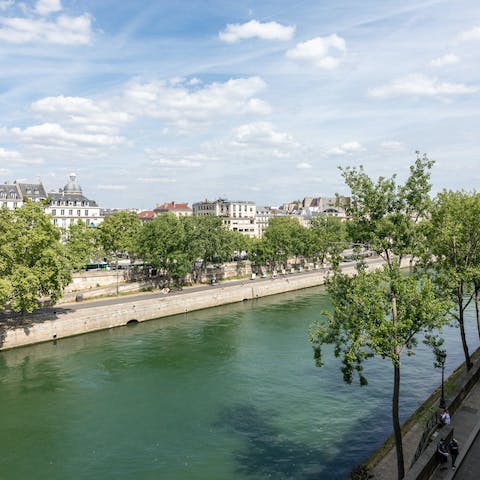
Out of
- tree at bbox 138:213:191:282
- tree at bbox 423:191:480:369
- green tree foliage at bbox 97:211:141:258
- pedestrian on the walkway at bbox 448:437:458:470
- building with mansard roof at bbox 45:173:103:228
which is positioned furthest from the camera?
building with mansard roof at bbox 45:173:103:228

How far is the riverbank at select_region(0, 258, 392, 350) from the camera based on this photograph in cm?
5253

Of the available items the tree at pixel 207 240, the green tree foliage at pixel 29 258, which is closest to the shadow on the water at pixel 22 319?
the green tree foliage at pixel 29 258

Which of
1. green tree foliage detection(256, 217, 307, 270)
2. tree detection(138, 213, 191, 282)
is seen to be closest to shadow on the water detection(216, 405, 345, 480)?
tree detection(138, 213, 191, 282)

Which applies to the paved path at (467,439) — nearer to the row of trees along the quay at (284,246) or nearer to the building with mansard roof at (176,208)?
the row of trees along the quay at (284,246)

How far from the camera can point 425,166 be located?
20.2 m

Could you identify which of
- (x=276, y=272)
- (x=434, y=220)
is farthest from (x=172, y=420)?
(x=276, y=272)

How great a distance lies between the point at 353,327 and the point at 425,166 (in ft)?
25.0

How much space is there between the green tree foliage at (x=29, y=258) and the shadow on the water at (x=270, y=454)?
27956 mm

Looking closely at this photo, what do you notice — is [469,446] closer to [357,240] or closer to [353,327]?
[353,327]

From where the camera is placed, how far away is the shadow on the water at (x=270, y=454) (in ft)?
83.7

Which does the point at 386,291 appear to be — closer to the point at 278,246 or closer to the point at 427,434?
the point at 427,434

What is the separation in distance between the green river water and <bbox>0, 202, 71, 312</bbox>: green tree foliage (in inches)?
246

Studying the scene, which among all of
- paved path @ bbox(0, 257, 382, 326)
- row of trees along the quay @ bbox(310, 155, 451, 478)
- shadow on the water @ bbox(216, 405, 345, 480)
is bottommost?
shadow on the water @ bbox(216, 405, 345, 480)

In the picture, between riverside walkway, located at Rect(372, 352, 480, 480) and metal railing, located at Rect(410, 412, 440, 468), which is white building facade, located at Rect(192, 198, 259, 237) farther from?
metal railing, located at Rect(410, 412, 440, 468)
